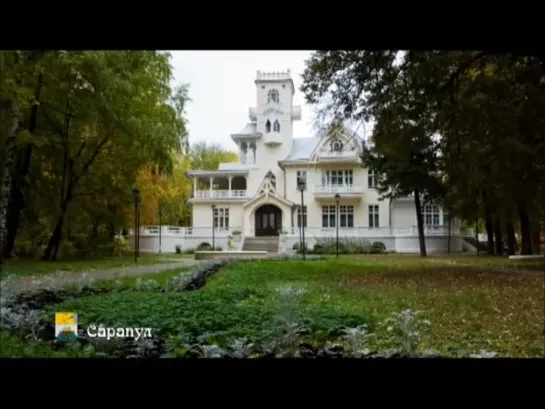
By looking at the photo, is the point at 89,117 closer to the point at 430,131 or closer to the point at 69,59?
the point at 69,59

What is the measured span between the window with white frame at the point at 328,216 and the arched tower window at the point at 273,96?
101 cm

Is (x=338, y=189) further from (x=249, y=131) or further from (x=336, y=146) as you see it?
(x=249, y=131)

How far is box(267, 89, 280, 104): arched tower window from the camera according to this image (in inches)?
146

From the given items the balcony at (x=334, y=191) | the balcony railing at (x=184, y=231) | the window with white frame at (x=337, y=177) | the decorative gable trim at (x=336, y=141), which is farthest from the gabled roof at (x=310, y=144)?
the balcony railing at (x=184, y=231)

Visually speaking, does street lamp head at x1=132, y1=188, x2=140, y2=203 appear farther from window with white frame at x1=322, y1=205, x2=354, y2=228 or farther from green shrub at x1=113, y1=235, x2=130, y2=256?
window with white frame at x1=322, y1=205, x2=354, y2=228

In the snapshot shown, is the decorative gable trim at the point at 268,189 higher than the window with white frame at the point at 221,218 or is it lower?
higher

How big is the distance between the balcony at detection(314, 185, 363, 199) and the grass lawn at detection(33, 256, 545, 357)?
1.81ft

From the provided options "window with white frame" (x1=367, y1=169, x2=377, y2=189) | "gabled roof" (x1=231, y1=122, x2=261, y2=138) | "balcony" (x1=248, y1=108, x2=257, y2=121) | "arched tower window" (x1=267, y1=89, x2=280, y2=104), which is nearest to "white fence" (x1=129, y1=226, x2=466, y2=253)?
"window with white frame" (x1=367, y1=169, x2=377, y2=189)

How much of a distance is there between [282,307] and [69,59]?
8.02 ft

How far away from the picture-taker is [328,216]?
4266mm

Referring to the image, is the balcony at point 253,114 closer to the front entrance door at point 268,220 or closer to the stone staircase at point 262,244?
the front entrance door at point 268,220

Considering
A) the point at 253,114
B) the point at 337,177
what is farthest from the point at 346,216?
the point at 253,114

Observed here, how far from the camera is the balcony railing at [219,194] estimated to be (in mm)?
4109
